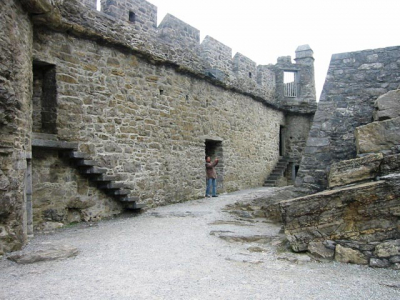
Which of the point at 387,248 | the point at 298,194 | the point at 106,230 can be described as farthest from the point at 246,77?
the point at 387,248

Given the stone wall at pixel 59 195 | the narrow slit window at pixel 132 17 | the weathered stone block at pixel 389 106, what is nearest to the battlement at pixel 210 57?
the narrow slit window at pixel 132 17

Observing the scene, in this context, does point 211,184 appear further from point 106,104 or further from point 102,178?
point 106,104

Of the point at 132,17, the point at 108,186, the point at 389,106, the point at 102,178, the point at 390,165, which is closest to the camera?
the point at 390,165

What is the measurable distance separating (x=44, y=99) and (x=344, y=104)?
5660 millimetres

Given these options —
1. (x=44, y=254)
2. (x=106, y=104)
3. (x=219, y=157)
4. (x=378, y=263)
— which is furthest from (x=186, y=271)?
(x=219, y=157)

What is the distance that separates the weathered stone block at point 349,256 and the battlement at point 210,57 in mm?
6285

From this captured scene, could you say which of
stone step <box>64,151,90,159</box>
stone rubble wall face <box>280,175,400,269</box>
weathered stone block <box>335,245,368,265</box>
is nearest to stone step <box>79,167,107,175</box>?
stone step <box>64,151,90,159</box>

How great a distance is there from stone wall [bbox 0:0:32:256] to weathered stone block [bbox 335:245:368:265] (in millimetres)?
4337

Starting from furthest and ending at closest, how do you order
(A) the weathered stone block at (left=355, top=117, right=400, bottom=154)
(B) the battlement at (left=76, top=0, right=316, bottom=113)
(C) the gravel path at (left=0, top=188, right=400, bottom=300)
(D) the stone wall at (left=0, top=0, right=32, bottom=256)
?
(B) the battlement at (left=76, top=0, right=316, bottom=113) < (A) the weathered stone block at (left=355, top=117, right=400, bottom=154) < (D) the stone wall at (left=0, top=0, right=32, bottom=256) < (C) the gravel path at (left=0, top=188, right=400, bottom=300)

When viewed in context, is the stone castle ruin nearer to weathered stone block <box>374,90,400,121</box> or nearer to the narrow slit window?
the narrow slit window

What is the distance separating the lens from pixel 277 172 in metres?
16.2

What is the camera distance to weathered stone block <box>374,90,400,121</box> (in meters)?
5.67

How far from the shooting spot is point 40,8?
603 centimetres

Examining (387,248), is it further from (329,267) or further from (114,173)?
(114,173)
